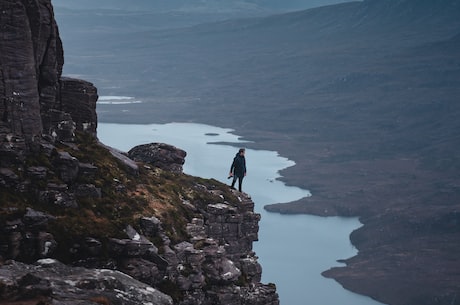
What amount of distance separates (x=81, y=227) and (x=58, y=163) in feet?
11.7

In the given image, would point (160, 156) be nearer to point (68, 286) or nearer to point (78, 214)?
point (78, 214)

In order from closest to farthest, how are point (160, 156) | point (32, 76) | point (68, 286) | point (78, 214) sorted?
point (68, 286) → point (78, 214) → point (32, 76) → point (160, 156)

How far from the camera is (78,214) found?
3509 cm

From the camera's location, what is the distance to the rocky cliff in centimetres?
3036

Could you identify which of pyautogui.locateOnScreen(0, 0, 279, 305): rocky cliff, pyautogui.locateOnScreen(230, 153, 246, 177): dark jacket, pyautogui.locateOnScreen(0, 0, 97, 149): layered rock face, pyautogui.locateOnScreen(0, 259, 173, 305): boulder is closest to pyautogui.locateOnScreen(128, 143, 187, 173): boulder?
pyautogui.locateOnScreen(230, 153, 246, 177): dark jacket

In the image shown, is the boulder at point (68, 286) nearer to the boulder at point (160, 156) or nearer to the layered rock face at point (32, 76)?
the layered rock face at point (32, 76)

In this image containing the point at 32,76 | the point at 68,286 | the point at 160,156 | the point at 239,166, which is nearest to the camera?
the point at 68,286

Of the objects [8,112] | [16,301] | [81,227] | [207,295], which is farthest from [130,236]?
[16,301]

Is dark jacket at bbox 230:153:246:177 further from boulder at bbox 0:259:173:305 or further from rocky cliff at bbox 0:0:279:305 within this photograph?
boulder at bbox 0:259:173:305

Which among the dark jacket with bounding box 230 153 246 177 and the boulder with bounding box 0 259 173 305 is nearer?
the boulder with bounding box 0 259 173 305

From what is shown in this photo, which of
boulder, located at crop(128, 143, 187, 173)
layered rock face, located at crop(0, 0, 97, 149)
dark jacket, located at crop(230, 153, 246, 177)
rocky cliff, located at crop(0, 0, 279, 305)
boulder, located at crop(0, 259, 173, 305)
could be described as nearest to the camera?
boulder, located at crop(0, 259, 173, 305)

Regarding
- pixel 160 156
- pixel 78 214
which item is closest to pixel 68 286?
pixel 78 214

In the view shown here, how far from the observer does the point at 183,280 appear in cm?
3700

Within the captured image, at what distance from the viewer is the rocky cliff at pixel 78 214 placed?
30359 mm
